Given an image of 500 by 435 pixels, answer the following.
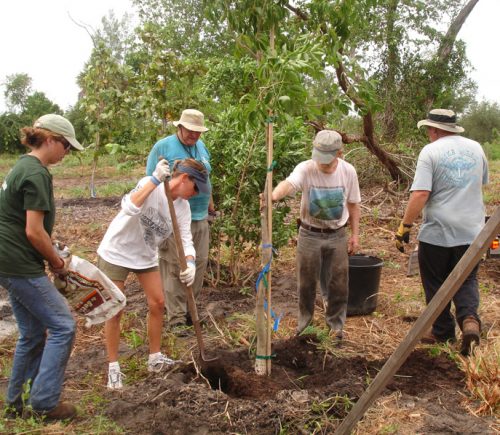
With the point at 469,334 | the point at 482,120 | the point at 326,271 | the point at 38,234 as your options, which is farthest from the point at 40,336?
the point at 482,120

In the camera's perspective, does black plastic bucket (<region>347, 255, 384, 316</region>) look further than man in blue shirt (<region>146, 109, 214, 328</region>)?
Yes

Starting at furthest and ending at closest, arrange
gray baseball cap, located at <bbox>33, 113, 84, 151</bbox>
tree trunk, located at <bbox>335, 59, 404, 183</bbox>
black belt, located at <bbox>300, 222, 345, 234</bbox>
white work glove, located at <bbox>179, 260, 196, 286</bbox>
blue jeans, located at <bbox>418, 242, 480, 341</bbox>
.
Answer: tree trunk, located at <bbox>335, 59, 404, 183</bbox>
black belt, located at <bbox>300, 222, 345, 234</bbox>
blue jeans, located at <bbox>418, 242, 480, 341</bbox>
white work glove, located at <bbox>179, 260, 196, 286</bbox>
gray baseball cap, located at <bbox>33, 113, 84, 151</bbox>

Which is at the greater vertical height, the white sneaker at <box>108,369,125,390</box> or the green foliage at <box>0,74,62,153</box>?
the green foliage at <box>0,74,62,153</box>

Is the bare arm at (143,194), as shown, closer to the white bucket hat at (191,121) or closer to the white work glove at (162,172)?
the white work glove at (162,172)

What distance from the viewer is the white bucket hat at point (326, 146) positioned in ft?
14.0

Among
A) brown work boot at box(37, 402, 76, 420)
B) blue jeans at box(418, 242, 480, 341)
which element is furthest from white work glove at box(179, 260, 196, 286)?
blue jeans at box(418, 242, 480, 341)

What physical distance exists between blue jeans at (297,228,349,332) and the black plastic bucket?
2.30 ft

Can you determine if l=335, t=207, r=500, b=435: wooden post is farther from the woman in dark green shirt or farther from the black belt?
the black belt

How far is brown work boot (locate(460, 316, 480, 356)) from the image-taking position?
13.9 ft

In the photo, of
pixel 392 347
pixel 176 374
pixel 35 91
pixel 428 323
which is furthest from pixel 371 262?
pixel 35 91

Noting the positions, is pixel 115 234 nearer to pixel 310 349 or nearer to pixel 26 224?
pixel 26 224

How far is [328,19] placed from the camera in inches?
147

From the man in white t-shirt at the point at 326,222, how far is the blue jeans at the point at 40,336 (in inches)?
72.9

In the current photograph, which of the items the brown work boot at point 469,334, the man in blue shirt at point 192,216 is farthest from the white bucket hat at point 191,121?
the brown work boot at point 469,334
